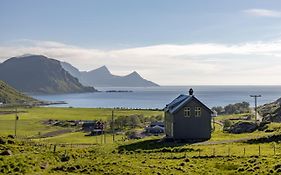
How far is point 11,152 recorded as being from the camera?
152 ft

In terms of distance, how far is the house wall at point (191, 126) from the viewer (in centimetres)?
A: 6469

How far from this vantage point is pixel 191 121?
64938mm

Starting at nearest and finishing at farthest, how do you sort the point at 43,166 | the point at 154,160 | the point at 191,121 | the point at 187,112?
the point at 43,166 < the point at 154,160 < the point at 191,121 < the point at 187,112

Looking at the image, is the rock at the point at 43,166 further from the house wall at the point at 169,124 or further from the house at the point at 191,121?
the house wall at the point at 169,124

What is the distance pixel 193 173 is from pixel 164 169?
264 centimetres

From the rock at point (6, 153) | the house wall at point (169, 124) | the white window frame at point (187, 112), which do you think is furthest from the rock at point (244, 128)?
the rock at point (6, 153)

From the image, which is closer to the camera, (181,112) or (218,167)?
(218,167)


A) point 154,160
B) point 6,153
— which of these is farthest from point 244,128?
point 6,153

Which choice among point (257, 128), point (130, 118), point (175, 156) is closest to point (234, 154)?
point (175, 156)

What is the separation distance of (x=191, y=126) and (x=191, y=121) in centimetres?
76

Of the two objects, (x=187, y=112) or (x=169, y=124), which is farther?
(x=169, y=124)

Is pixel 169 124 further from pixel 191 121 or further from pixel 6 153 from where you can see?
pixel 6 153

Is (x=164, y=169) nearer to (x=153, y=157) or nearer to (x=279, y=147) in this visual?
(x=153, y=157)

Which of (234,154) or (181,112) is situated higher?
(181,112)
